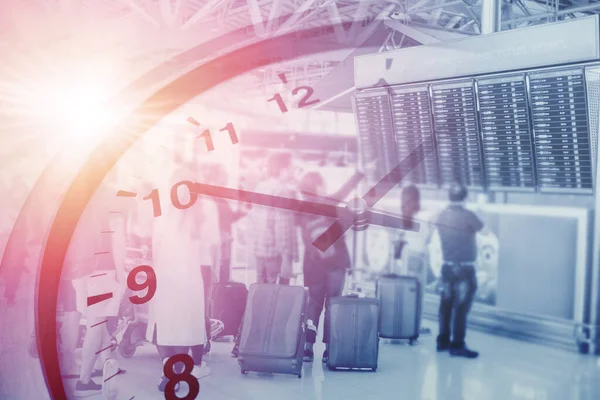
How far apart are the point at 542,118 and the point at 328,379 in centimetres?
Answer: 120

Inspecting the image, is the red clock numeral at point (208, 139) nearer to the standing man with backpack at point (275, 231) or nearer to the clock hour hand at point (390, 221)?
the standing man with backpack at point (275, 231)

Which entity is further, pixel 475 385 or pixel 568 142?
pixel 475 385

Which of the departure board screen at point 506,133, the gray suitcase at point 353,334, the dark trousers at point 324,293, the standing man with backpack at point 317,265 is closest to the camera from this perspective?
the departure board screen at point 506,133

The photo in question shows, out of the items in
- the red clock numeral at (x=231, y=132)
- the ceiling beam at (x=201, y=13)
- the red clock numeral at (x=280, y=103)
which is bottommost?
the red clock numeral at (x=231, y=132)

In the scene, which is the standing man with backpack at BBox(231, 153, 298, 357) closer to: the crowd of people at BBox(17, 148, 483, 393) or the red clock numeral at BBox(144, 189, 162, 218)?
the crowd of people at BBox(17, 148, 483, 393)

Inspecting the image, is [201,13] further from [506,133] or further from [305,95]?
[506,133]

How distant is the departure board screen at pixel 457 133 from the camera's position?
156 centimetres

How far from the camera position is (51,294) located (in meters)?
1.23

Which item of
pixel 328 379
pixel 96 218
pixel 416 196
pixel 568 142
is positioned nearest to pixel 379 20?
pixel 416 196

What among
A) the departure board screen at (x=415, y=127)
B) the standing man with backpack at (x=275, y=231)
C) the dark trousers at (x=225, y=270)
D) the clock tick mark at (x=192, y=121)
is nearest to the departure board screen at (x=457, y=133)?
the departure board screen at (x=415, y=127)

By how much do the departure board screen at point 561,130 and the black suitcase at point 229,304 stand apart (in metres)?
1.14

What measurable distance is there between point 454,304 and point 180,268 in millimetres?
1143

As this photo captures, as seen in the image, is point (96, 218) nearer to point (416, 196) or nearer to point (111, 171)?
point (111, 171)
